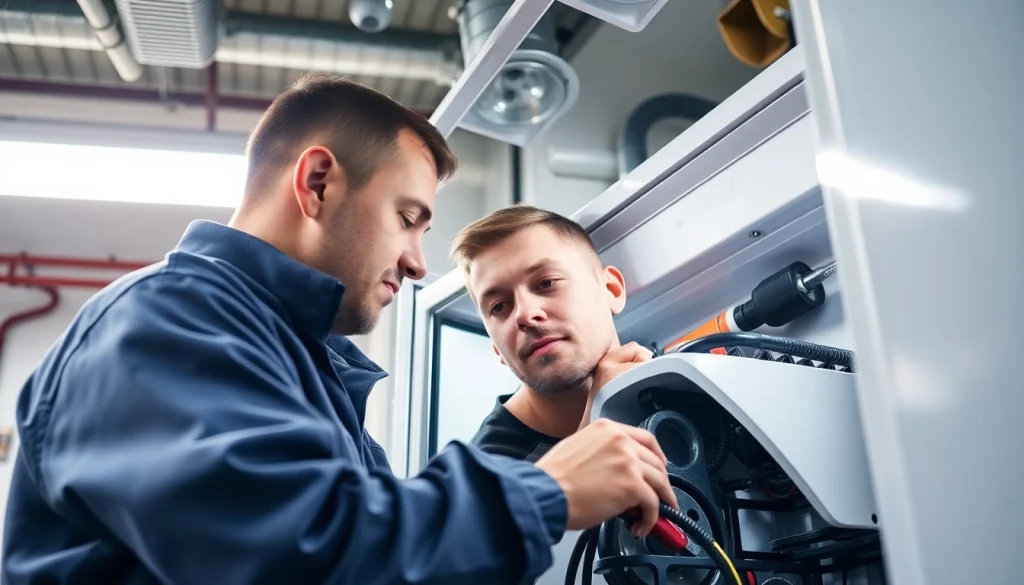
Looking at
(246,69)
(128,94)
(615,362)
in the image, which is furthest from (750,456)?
(128,94)

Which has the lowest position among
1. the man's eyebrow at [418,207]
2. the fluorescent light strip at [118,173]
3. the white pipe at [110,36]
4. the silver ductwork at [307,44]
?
the man's eyebrow at [418,207]

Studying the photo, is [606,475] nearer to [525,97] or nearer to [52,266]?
[525,97]

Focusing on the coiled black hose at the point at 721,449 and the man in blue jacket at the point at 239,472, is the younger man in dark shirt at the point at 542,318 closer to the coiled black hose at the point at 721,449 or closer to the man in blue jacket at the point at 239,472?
the coiled black hose at the point at 721,449

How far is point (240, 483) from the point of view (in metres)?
0.59

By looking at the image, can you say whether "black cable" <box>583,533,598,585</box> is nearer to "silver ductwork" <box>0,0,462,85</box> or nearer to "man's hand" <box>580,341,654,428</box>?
"man's hand" <box>580,341,654,428</box>

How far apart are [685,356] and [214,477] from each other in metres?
0.50

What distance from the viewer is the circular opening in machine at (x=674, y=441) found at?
98 cm

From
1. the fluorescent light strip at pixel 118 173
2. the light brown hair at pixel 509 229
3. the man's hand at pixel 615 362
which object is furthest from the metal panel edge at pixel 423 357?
the fluorescent light strip at pixel 118 173

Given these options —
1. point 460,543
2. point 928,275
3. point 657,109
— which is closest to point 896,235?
point 928,275

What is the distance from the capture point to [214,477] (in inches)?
23.0

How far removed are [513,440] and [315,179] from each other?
1.70ft

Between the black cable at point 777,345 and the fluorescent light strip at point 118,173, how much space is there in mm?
1557

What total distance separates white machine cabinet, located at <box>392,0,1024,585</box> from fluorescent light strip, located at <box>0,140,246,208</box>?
1506mm

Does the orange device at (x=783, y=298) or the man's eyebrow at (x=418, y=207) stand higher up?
the man's eyebrow at (x=418, y=207)
